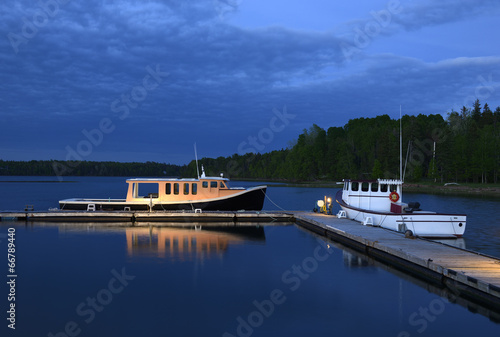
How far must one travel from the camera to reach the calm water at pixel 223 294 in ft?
38.0

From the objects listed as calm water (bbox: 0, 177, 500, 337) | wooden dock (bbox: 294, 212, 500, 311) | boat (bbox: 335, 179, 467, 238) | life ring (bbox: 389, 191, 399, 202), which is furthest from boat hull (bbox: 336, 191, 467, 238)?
life ring (bbox: 389, 191, 399, 202)

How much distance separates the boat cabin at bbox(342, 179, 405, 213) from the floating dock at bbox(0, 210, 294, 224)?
7.43 meters

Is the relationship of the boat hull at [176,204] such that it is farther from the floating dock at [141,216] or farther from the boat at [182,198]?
A: the floating dock at [141,216]

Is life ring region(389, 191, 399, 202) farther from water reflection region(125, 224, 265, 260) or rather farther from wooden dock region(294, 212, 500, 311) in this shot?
water reflection region(125, 224, 265, 260)

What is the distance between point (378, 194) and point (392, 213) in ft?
12.0

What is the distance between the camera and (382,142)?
386 feet

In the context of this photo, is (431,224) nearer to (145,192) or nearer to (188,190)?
(188,190)

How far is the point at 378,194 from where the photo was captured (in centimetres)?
2825

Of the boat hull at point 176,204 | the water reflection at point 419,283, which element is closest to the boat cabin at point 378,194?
the water reflection at point 419,283

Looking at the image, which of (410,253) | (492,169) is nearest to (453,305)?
(410,253)

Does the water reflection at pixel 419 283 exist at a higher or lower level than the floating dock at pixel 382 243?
lower

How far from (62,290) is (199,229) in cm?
1555

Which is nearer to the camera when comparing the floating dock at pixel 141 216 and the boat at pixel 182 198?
the floating dock at pixel 141 216

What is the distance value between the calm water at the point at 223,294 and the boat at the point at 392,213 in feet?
6.81
